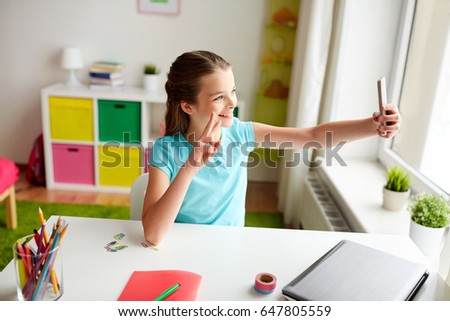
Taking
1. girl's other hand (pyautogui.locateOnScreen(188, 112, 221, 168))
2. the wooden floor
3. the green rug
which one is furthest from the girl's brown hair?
the wooden floor

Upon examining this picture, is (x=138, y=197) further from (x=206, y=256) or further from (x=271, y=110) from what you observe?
(x=271, y=110)

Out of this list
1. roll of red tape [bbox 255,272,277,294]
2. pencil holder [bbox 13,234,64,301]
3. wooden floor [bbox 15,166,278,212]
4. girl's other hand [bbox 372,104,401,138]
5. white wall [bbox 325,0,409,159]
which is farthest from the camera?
wooden floor [bbox 15,166,278,212]

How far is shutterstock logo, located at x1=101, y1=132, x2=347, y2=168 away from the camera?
142cm

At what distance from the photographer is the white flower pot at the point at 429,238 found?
59.5 inches

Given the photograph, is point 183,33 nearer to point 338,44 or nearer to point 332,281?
point 338,44

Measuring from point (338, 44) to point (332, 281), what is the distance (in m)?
1.82

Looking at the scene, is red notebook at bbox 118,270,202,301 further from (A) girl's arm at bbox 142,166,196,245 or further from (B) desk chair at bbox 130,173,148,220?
(B) desk chair at bbox 130,173,148,220

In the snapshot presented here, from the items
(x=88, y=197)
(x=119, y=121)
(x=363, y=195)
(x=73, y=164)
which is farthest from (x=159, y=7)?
(x=363, y=195)

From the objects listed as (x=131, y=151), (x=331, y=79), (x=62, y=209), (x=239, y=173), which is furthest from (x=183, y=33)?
(x=239, y=173)

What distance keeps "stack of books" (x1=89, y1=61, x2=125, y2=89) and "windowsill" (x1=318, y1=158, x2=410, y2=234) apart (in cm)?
172

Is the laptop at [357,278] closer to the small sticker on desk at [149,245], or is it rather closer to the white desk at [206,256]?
the white desk at [206,256]

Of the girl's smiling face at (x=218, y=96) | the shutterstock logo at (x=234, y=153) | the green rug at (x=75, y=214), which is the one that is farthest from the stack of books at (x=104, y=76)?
the girl's smiling face at (x=218, y=96)

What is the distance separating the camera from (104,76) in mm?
3330

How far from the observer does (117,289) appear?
3.31ft
